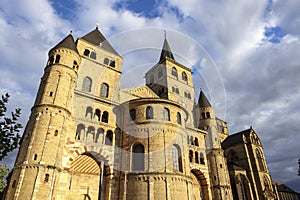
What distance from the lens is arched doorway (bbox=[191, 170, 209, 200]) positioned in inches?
1164

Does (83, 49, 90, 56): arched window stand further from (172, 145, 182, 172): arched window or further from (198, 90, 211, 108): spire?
(198, 90, 211, 108): spire

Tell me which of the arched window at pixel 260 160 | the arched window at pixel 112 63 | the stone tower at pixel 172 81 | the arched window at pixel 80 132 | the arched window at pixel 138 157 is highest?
the stone tower at pixel 172 81

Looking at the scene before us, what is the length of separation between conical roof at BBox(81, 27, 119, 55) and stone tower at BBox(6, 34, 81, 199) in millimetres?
7469

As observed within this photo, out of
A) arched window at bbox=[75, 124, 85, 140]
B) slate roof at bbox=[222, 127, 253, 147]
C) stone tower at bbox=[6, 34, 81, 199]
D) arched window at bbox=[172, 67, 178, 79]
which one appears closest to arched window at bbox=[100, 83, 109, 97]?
stone tower at bbox=[6, 34, 81, 199]

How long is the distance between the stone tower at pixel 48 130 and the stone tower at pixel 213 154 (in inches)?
848

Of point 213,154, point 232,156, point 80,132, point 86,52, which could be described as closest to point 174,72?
point 213,154

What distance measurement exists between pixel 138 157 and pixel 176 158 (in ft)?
14.2

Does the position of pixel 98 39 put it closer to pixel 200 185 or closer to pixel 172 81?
pixel 172 81

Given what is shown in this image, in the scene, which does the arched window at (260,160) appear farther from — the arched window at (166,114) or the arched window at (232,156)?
the arched window at (166,114)

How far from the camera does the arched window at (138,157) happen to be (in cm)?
2283

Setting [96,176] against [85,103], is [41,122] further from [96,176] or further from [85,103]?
[96,176]

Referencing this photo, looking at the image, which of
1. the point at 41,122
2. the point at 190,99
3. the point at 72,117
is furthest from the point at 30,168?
the point at 190,99

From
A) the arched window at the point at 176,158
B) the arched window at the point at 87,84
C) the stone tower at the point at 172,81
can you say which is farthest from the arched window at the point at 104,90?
the stone tower at the point at 172,81

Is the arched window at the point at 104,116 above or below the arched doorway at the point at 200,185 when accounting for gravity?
above
